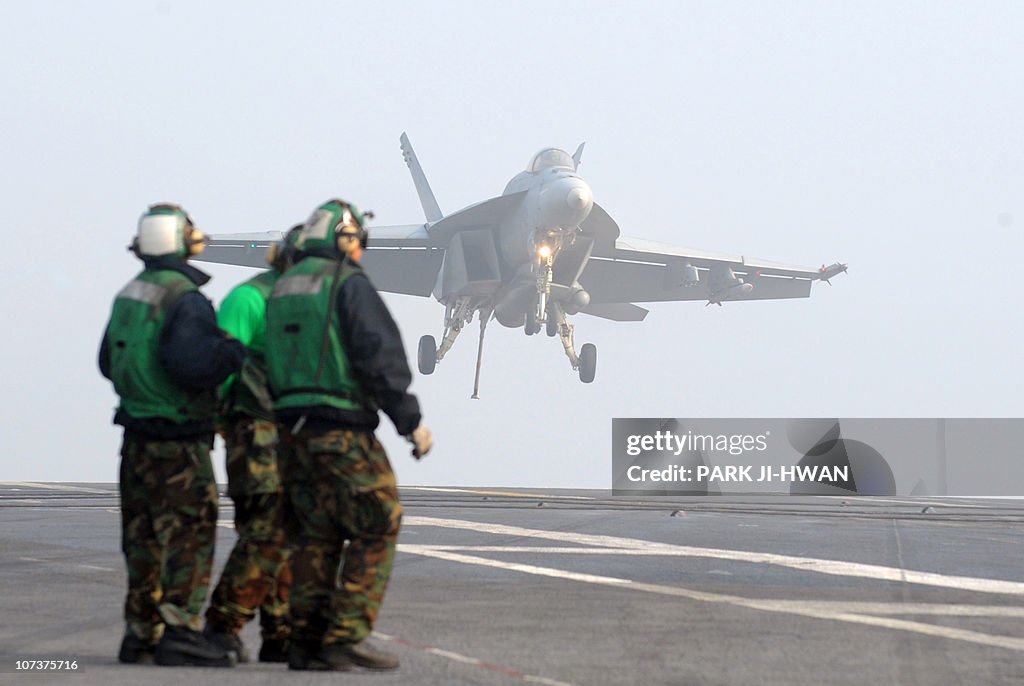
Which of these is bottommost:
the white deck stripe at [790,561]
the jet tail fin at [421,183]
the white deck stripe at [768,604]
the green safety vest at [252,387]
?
the white deck stripe at [768,604]

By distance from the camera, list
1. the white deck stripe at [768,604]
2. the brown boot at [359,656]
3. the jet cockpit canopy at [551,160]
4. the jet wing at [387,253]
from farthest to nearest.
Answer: the jet wing at [387,253] < the jet cockpit canopy at [551,160] < the white deck stripe at [768,604] < the brown boot at [359,656]

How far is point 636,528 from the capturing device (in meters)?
14.2

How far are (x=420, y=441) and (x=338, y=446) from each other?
356 mm

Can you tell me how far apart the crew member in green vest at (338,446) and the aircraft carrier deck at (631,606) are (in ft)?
0.78

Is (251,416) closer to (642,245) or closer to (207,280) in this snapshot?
(207,280)

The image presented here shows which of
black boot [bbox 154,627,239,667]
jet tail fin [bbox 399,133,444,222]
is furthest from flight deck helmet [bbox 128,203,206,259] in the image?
jet tail fin [bbox 399,133,444,222]

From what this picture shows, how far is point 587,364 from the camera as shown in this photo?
1468 inches

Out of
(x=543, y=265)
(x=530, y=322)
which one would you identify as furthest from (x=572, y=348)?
(x=543, y=265)

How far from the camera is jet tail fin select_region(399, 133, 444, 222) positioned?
1970 inches

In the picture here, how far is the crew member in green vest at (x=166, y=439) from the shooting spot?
568 centimetres

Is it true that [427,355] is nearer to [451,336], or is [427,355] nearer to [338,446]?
[451,336]

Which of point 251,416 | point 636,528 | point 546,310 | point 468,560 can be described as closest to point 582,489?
point 546,310

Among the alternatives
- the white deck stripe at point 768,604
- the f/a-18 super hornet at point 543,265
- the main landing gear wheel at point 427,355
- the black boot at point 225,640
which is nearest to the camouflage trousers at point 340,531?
the black boot at point 225,640

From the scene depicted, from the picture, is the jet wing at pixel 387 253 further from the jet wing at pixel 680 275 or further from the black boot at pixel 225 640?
the black boot at pixel 225 640
